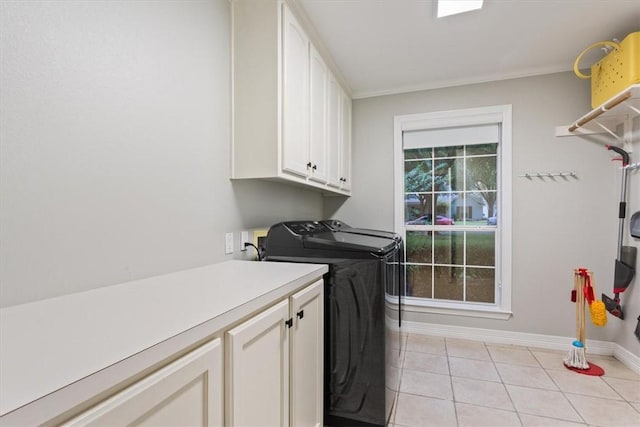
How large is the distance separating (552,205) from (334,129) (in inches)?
78.2

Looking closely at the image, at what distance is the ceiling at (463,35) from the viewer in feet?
6.25

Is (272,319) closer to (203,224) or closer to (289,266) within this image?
(289,266)

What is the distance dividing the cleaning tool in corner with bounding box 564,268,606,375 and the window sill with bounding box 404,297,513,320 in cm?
52

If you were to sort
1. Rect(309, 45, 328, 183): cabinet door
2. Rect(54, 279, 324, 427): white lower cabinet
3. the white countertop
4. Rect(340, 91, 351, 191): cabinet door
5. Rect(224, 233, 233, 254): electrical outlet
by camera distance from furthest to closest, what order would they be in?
Rect(340, 91, 351, 191): cabinet door, Rect(309, 45, 328, 183): cabinet door, Rect(224, 233, 233, 254): electrical outlet, Rect(54, 279, 324, 427): white lower cabinet, the white countertop

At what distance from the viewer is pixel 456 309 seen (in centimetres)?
296

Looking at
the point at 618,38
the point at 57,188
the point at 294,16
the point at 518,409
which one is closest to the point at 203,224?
the point at 57,188

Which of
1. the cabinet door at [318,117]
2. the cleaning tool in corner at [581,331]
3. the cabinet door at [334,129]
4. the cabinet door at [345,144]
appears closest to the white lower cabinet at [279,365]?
the cabinet door at [318,117]

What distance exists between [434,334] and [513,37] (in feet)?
8.41

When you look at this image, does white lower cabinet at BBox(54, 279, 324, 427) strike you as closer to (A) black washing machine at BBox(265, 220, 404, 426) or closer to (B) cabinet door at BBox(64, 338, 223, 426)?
(B) cabinet door at BBox(64, 338, 223, 426)

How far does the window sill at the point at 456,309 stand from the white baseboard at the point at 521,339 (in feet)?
0.42

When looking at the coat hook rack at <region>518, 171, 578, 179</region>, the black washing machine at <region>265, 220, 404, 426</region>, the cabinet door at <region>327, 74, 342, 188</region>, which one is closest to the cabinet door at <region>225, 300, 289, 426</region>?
the black washing machine at <region>265, 220, 404, 426</region>

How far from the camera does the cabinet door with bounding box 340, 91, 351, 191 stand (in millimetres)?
2893

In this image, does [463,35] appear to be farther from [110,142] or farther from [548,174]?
[110,142]

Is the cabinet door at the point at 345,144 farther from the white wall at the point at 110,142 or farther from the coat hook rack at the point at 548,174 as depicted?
the coat hook rack at the point at 548,174
